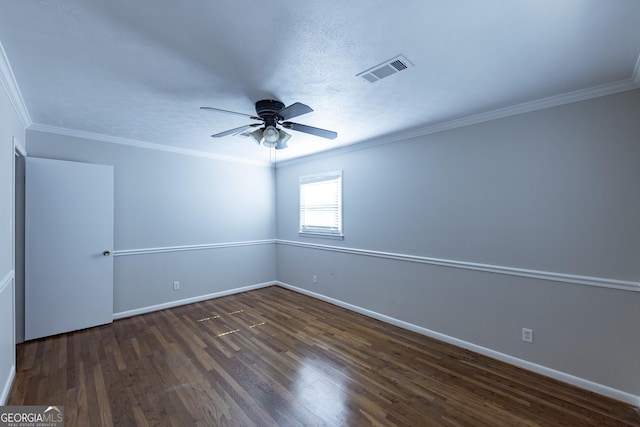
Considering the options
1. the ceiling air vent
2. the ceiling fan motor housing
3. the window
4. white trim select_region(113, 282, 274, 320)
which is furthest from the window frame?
the ceiling air vent

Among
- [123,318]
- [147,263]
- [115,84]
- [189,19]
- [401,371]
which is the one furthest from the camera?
[147,263]

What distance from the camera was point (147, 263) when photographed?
407 centimetres

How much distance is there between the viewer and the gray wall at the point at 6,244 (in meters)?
2.11

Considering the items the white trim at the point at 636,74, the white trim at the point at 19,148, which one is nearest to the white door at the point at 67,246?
the white trim at the point at 19,148

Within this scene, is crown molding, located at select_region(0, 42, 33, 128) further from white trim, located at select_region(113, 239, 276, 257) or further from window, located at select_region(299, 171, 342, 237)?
window, located at select_region(299, 171, 342, 237)

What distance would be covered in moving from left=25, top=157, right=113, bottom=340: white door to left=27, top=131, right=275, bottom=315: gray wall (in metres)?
0.19

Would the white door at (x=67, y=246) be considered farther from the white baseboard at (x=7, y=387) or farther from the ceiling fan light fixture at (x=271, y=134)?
the ceiling fan light fixture at (x=271, y=134)

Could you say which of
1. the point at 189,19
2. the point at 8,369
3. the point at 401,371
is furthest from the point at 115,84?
the point at 401,371

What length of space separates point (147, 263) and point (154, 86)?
2.76m

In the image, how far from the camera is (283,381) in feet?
8.00

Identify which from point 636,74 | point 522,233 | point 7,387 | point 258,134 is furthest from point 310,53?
point 7,387

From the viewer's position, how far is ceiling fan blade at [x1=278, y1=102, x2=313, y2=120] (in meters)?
2.18

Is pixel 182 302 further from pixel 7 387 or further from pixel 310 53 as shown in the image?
pixel 310 53

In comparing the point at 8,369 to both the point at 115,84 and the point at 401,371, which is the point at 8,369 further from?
the point at 401,371
